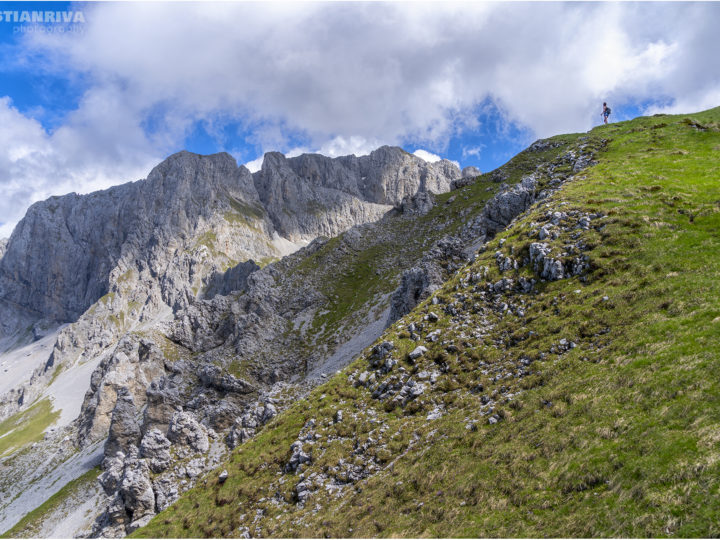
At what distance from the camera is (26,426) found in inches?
6796

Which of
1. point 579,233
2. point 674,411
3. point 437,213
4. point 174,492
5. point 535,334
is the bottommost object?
point 174,492

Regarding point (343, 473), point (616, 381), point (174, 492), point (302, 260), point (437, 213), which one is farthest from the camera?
point (302, 260)

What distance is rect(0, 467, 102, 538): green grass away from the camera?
241 feet

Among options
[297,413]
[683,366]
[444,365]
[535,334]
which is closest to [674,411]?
[683,366]

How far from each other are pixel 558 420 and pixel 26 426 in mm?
242330

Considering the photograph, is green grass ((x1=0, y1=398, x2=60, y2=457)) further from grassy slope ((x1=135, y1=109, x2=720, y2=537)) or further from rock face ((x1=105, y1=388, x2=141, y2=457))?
grassy slope ((x1=135, y1=109, x2=720, y2=537))

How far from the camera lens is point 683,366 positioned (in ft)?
53.7

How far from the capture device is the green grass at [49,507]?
73.5 metres

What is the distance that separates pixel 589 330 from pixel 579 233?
41.4 feet

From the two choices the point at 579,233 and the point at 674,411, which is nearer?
the point at 674,411

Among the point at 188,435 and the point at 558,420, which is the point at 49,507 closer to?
the point at 188,435

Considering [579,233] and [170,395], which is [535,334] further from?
[170,395]

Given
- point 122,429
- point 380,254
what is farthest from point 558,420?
point 122,429

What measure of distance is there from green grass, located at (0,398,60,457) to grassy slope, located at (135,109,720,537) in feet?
617
